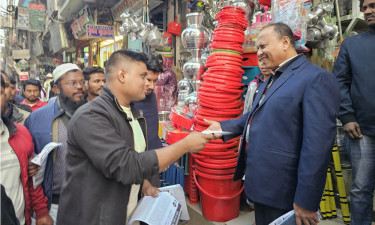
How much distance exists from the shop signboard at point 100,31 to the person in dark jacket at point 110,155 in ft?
24.5

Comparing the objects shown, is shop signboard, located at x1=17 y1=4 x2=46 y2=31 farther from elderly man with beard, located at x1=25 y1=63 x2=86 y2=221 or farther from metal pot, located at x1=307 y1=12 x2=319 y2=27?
metal pot, located at x1=307 y1=12 x2=319 y2=27

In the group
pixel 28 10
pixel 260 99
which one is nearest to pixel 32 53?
pixel 28 10

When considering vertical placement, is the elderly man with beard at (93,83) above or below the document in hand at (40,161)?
above

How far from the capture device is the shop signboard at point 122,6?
693cm

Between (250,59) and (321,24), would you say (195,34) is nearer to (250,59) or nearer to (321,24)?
(250,59)

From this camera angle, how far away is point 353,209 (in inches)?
87.1

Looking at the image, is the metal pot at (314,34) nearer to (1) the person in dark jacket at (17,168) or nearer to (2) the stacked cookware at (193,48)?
(2) the stacked cookware at (193,48)

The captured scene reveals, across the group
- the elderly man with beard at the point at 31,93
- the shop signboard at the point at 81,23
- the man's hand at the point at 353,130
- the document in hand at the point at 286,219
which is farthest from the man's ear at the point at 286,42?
the shop signboard at the point at 81,23

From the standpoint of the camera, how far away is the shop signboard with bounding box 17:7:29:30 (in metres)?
15.0

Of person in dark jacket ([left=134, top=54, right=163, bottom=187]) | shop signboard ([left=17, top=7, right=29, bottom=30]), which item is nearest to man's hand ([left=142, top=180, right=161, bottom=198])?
person in dark jacket ([left=134, top=54, right=163, bottom=187])

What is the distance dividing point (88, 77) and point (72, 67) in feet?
1.85

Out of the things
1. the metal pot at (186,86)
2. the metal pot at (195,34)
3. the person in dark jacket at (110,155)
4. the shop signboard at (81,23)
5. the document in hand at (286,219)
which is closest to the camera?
the person in dark jacket at (110,155)

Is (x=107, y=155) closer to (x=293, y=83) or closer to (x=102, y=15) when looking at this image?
(x=293, y=83)

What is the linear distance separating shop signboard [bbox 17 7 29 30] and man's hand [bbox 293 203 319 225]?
18.1 metres
